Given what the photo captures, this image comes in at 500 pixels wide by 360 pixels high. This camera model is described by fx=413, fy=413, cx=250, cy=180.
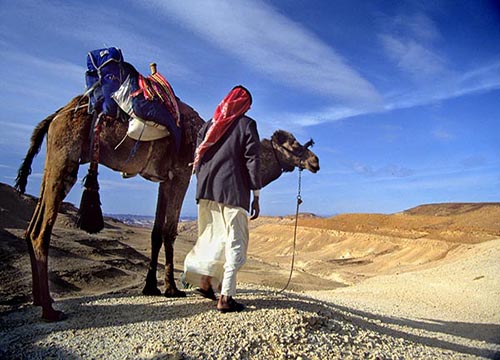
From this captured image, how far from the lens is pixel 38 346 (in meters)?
4.00

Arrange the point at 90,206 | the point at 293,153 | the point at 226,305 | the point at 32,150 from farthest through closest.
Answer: the point at 293,153 < the point at 32,150 < the point at 90,206 < the point at 226,305

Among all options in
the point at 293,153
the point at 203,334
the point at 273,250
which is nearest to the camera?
the point at 203,334

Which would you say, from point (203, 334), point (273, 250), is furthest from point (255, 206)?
point (273, 250)

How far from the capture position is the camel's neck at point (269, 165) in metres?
5.72

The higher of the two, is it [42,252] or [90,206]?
[90,206]

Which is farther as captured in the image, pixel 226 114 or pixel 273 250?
pixel 273 250

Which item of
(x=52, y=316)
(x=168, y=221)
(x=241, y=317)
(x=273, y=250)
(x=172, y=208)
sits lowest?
(x=52, y=316)

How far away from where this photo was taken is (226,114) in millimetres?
4941

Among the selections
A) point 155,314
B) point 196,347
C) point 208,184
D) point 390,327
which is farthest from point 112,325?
point 390,327

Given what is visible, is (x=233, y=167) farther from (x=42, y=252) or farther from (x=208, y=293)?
(x=42, y=252)

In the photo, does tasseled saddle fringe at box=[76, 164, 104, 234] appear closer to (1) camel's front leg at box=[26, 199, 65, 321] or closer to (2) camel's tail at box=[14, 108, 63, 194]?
(1) camel's front leg at box=[26, 199, 65, 321]

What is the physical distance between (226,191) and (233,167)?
0.29 meters

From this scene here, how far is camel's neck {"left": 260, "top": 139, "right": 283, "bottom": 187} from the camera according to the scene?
225 inches

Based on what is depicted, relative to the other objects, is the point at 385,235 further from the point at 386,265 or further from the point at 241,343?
the point at 241,343
